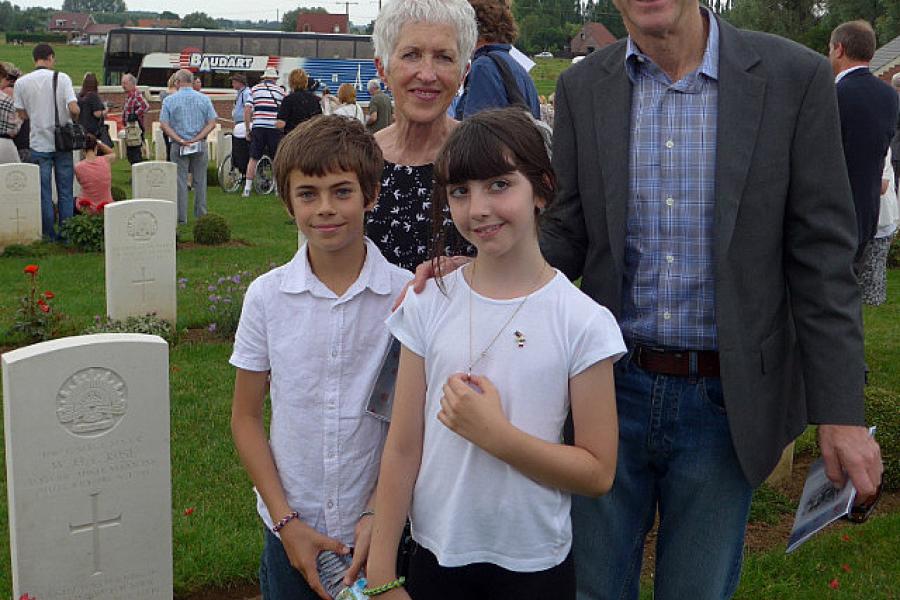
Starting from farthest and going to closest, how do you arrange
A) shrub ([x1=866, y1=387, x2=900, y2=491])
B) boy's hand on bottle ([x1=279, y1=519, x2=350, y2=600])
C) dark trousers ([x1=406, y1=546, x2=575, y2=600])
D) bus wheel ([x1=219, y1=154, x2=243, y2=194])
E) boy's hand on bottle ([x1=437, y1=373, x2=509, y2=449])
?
1. bus wheel ([x1=219, y1=154, x2=243, y2=194])
2. shrub ([x1=866, y1=387, x2=900, y2=491])
3. boy's hand on bottle ([x1=279, y1=519, x2=350, y2=600])
4. dark trousers ([x1=406, y1=546, x2=575, y2=600])
5. boy's hand on bottle ([x1=437, y1=373, x2=509, y2=449])

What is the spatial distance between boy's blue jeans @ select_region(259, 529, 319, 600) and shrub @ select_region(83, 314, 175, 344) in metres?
5.28

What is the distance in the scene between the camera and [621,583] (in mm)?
2604

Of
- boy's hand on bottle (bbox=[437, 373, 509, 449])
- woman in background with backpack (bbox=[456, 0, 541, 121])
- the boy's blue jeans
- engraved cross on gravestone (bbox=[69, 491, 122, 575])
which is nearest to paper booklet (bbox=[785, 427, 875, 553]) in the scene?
boy's hand on bottle (bbox=[437, 373, 509, 449])

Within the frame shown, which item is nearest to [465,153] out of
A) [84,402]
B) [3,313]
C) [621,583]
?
[621,583]

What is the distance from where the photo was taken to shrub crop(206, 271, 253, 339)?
7898mm

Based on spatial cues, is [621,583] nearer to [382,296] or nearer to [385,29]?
[382,296]

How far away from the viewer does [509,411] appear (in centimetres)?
211

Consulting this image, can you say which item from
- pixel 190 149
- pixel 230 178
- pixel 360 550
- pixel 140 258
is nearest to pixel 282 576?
pixel 360 550

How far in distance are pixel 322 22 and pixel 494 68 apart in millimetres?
56691

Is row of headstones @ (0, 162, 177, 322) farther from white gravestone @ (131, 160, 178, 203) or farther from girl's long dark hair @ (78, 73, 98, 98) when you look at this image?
girl's long dark hair @ (78, 73, 98, 98)

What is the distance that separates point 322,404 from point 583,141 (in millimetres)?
874

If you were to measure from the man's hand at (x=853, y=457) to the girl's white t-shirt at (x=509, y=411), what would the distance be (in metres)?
0.55

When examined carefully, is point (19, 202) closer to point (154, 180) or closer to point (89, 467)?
point (154, 180)

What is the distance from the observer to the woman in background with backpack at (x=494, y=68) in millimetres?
3125
